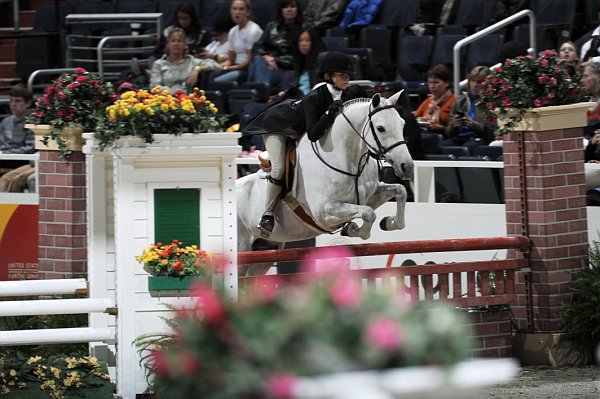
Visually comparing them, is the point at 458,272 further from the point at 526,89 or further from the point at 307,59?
the point at 307,59

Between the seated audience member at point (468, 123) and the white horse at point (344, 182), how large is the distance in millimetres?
1832

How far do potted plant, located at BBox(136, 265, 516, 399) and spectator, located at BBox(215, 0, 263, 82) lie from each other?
1084cm

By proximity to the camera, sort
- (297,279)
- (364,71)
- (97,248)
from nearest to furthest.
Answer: (97,248)
(297,279)
(364,71)

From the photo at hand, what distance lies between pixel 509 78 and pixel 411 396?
20.3ft

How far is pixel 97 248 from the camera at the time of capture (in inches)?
268

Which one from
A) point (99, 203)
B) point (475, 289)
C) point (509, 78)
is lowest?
point (475, 289)

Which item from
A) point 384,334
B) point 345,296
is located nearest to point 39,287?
point 345,296

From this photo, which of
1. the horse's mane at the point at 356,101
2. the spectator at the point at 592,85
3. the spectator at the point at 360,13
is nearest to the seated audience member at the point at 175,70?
the spectator at the point at 360,13

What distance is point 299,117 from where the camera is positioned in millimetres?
8797

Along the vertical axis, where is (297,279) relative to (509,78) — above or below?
below

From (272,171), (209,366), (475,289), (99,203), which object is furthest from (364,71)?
(209,366)

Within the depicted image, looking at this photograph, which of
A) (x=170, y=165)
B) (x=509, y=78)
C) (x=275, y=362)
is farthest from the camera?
(x=509, y=78)

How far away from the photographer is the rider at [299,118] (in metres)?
8.50

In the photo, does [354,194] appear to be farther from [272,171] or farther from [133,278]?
[133,278]
